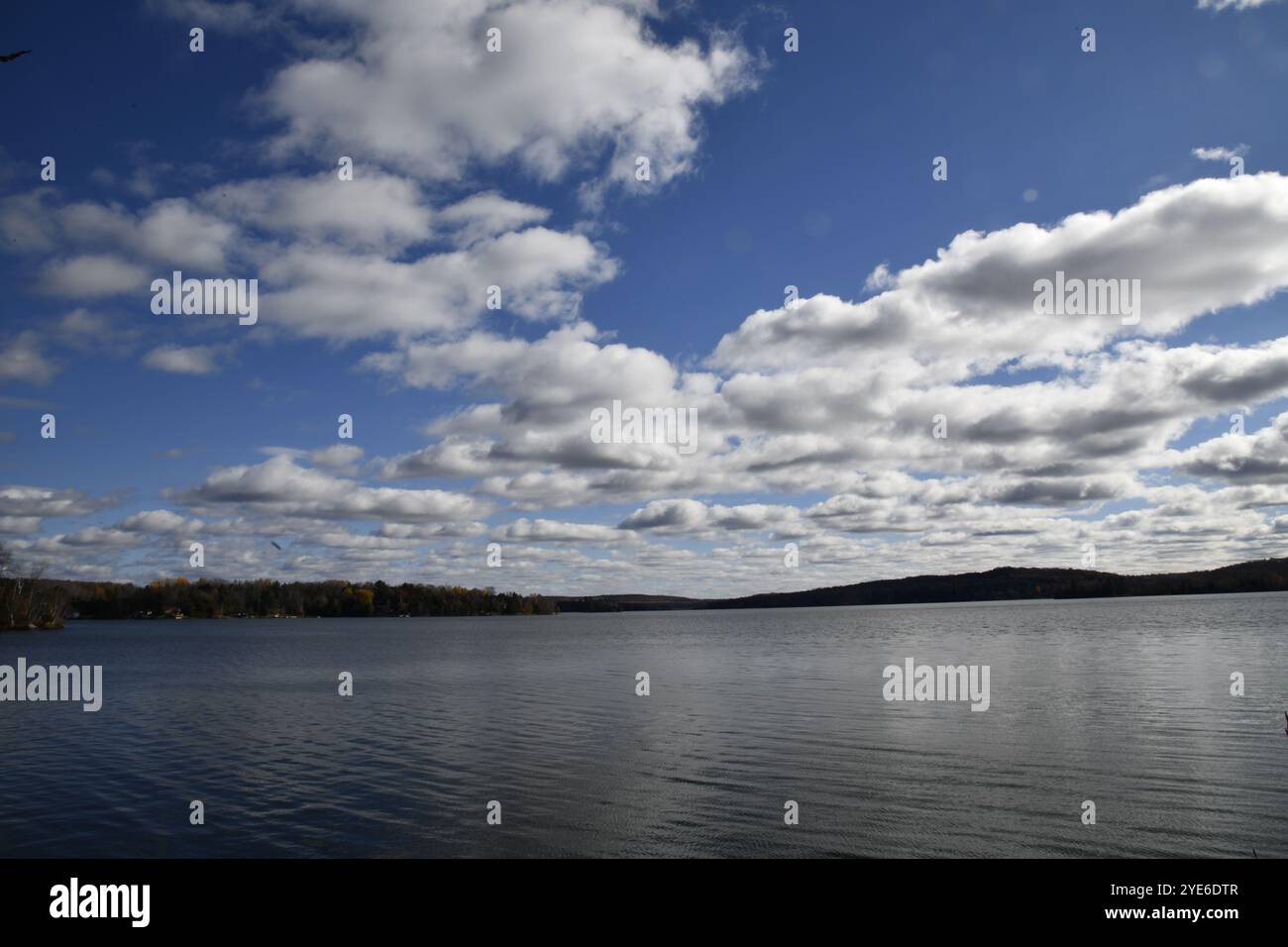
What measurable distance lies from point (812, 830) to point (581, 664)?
185 ft

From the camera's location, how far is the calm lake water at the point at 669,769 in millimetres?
18641

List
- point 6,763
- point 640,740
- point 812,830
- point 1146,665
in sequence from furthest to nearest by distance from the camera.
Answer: point 1146,665 < point 640,740 < point 6,763 < point 812,830

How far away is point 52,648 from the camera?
10938 cm

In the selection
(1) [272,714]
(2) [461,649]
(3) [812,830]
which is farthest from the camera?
(2) [461,649]

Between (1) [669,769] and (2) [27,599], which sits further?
(2) [27,599]

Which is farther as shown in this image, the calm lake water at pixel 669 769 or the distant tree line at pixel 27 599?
the distant tree line at pixel 27 599

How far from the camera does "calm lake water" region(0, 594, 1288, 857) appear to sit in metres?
18.6

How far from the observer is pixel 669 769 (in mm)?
26125

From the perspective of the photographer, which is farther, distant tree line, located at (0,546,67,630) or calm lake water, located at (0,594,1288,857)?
distant tree line, located at (0,546,67,630)
